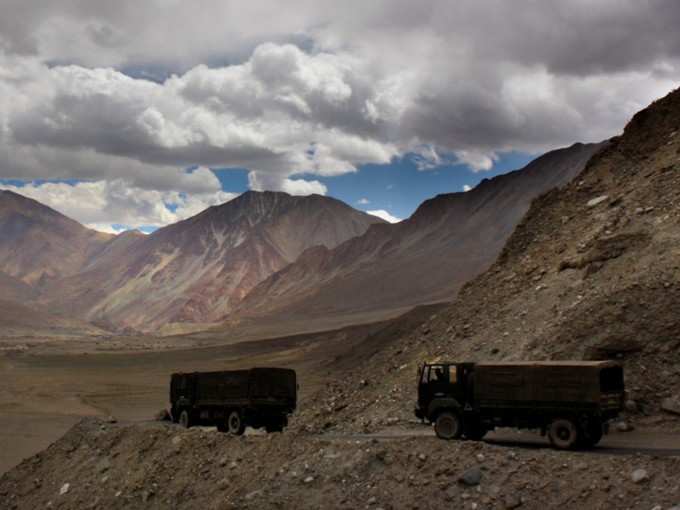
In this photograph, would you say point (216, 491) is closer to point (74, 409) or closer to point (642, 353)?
point (642, 353)

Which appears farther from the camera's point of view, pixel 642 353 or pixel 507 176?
pixel 507 176

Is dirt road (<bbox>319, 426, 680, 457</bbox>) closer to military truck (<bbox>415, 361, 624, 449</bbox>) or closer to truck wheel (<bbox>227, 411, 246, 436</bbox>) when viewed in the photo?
military truck (<bbox>415, 361, 624, 449</bbox>)

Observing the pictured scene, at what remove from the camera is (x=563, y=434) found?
17.3 m

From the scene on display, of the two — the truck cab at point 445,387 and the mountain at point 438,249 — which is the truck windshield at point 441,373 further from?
the mountain at point 438,249

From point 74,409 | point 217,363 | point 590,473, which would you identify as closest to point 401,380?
point 590,473

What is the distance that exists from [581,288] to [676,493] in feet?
41.3

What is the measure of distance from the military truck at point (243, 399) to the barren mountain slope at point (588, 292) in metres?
2.25

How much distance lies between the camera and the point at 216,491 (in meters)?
19.3

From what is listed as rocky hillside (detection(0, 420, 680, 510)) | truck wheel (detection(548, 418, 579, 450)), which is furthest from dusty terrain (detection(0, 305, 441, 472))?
truck wheel (detection(548, 418, 579, 450))

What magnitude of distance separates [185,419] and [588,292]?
14.0 metres

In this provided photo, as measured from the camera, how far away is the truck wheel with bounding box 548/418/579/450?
17078 mm

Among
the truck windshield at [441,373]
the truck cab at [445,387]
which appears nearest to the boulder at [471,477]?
the truck cab at [445,387]

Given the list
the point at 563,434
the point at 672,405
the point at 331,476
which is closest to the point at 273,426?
the point at 331,476

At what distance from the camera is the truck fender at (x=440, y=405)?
A: 19.1 metres
